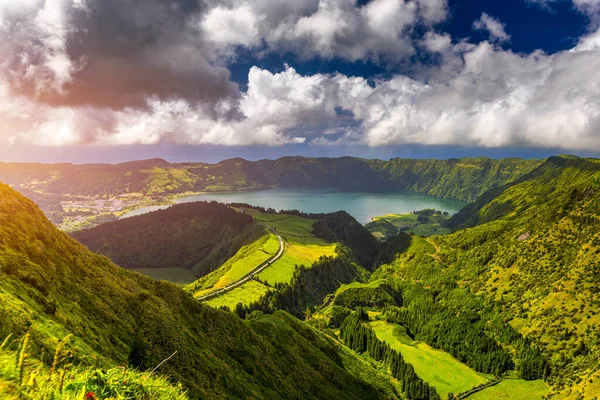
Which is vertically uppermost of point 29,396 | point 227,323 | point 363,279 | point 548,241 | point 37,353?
point 29,396

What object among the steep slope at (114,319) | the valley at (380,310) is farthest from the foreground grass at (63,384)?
the steep slope at (114,319)

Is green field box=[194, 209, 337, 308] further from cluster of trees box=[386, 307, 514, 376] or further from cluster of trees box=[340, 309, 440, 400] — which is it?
cluster of trees box=[386, 307, 514, 376]

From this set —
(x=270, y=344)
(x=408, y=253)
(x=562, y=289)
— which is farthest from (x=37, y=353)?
(x=408, y=253)

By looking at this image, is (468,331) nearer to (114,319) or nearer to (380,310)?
(380,310)

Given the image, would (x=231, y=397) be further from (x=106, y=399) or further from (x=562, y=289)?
(x=562, y=289)

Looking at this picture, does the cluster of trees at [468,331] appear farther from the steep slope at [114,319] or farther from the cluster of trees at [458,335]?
the steep slope at [114,319]
